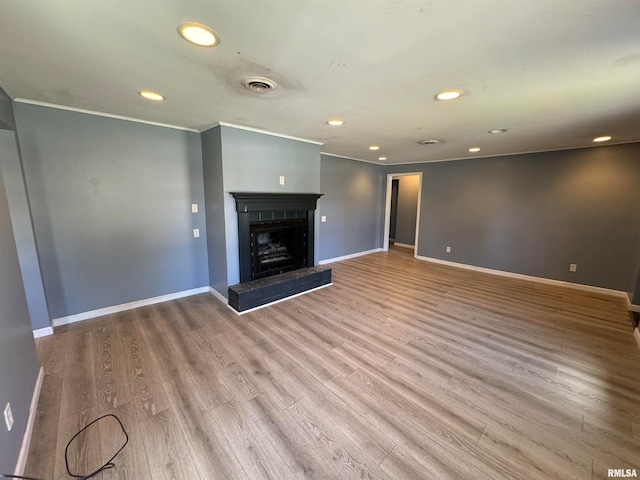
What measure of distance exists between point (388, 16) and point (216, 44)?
0.92 metres

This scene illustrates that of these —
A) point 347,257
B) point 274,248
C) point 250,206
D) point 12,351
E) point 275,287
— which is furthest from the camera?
point 347,257

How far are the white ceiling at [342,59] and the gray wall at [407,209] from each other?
458cm

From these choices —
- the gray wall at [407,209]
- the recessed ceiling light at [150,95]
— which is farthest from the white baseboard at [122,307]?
the gray wall at [407,209]

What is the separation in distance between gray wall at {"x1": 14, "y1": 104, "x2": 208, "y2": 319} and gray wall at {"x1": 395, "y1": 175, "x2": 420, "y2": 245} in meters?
5.83

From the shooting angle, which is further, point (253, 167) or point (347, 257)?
point (347, 257)

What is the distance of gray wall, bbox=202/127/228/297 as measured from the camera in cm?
313

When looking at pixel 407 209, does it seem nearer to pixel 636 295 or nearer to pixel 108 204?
pixel 636 295

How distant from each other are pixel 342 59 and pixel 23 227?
3.24 metres

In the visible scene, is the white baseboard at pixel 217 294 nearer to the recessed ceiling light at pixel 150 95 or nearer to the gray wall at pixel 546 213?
the recessed ceiling light at pixel 150 95

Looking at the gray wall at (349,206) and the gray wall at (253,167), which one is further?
the gray wall at (349,206)

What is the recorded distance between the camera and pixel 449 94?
1960mm

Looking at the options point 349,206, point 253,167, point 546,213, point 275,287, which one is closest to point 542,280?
point 546,213

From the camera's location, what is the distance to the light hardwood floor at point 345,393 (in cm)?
141

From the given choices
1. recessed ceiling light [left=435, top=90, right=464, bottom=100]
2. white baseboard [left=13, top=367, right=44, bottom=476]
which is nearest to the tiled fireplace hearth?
white baseboard [left=13, top=367, right=44, bottom=476]
